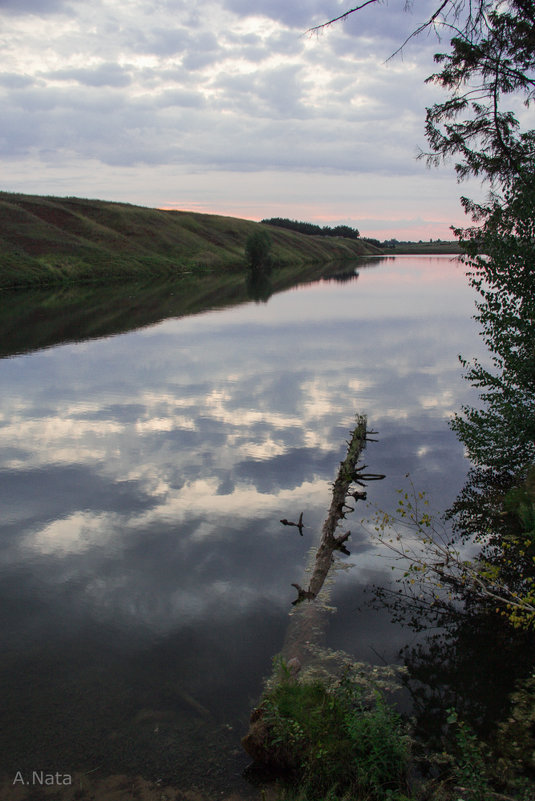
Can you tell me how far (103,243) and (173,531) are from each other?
107673 mm

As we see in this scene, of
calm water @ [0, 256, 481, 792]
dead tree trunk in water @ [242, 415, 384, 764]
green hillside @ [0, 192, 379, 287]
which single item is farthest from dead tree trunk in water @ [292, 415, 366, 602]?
green hillside @ [0, 192, 379, 287]

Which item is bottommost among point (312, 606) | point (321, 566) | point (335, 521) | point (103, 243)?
point (312, 606)

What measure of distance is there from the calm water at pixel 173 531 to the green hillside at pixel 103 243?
186 ft

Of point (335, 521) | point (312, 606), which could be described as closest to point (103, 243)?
point (335, 521)

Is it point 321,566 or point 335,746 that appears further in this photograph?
point 321,566

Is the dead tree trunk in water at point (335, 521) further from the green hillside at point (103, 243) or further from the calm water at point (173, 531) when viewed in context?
the green hillside at point (103, 243)

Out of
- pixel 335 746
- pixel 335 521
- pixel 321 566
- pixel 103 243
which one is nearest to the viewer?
pixel 335 746

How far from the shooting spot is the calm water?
26.8ft

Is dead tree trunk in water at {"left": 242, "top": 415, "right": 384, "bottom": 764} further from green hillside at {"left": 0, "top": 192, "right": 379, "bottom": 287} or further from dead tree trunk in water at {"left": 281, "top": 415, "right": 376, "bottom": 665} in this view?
green hillside at {"left": 0, "top": 192, "right": 379, "bottom": 287}

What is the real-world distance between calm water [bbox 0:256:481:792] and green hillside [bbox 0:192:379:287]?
186ft

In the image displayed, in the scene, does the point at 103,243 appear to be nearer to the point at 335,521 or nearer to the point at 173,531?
the point at 173,531

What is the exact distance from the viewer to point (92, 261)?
3853 inches

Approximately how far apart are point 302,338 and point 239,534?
3239 cm

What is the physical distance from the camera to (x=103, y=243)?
365 feet
